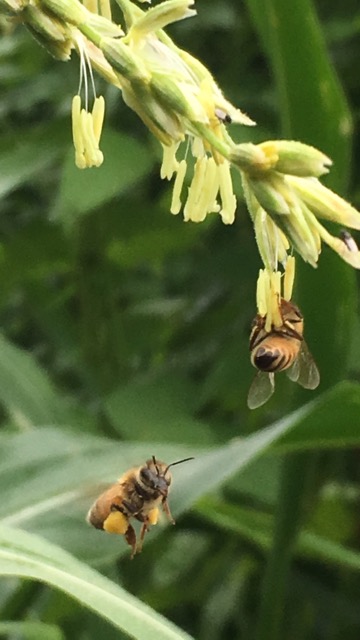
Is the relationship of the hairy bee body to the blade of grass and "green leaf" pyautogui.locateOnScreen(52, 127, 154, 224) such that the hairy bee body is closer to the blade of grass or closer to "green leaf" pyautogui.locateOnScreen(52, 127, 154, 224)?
the blade of grass

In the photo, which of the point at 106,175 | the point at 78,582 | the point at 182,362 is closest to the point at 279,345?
the point at 78,582

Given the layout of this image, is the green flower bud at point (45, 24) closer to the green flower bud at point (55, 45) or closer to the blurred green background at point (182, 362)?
the green flower bud at point (55, 45)

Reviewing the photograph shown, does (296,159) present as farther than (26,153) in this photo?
No

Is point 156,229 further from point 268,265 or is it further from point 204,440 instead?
point 268,265

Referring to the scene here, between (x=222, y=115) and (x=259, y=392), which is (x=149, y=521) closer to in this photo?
(x=259, y=392)

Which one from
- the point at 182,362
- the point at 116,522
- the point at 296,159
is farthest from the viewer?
the point at 182,362

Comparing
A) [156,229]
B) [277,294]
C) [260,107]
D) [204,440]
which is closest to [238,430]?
[204,440]
